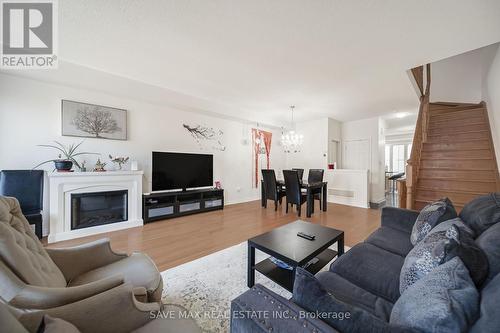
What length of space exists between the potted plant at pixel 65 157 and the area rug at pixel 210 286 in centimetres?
242

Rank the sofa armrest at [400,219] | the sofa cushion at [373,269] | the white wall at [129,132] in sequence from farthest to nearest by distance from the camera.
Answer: the white wall at [129,132] < the sofa armrest at [400,219] < the sofa cushion at [373,269]

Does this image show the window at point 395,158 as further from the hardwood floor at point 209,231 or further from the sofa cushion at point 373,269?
the sofa cushion at point 373,269

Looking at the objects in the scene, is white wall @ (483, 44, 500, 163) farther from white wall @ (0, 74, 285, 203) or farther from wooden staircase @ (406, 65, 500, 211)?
white wall @ (0, 74, 285, 203)

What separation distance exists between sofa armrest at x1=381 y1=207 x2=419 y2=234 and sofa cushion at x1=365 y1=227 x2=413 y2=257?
6 centimetres

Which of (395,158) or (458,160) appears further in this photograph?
(395,158)

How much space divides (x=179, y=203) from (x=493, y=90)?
20.1 ft

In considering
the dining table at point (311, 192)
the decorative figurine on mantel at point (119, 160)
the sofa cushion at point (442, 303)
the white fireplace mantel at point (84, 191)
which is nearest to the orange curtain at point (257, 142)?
the dining table at point (311, 192)

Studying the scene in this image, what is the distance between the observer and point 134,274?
4.17 ft

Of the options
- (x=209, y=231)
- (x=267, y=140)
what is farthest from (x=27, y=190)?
(x=267, y=140)

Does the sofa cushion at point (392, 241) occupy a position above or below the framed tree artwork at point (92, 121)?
below

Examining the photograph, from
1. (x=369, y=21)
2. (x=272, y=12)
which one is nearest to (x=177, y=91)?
(x=272, y=12)

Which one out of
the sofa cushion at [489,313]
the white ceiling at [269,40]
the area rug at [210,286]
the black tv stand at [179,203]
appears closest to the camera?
the sofa cushion at [489,313]

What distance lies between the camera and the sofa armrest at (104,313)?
0.76 metres

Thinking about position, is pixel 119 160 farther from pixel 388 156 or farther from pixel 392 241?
pixel 388 156
